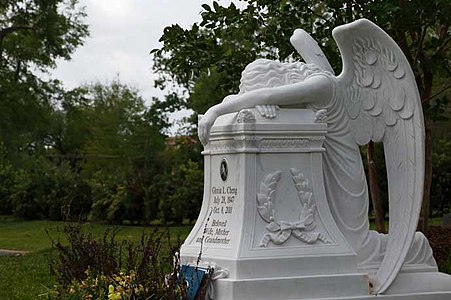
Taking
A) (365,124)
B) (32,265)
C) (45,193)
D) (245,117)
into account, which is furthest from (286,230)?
(45,193)

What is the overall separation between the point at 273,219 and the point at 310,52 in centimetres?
177

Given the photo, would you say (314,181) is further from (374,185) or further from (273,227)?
(374,185)

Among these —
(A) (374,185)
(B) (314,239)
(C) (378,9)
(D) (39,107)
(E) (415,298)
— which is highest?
(D) (39,107)

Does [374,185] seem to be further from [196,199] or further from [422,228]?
[196,199]

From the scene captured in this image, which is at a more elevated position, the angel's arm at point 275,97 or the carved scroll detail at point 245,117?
the angel's arm at point 275,97

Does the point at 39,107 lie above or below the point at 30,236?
above

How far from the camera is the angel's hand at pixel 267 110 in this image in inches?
288

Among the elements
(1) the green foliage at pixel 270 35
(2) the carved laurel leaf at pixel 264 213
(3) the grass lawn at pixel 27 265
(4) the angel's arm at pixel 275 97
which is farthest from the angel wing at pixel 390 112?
(1) the green foliage at pixel 270 35

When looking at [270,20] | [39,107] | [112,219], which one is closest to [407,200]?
[270,20]

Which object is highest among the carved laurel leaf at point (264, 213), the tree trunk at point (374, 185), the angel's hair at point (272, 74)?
the angel's hair at point (272, 74)

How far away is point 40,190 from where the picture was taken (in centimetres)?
3266

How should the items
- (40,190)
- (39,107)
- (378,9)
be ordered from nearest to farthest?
(378,9) < (39,107) < (40,190)

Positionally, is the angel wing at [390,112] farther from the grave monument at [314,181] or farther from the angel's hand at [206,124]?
the angel's hand at [206,124]

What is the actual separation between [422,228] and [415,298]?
4866mm
